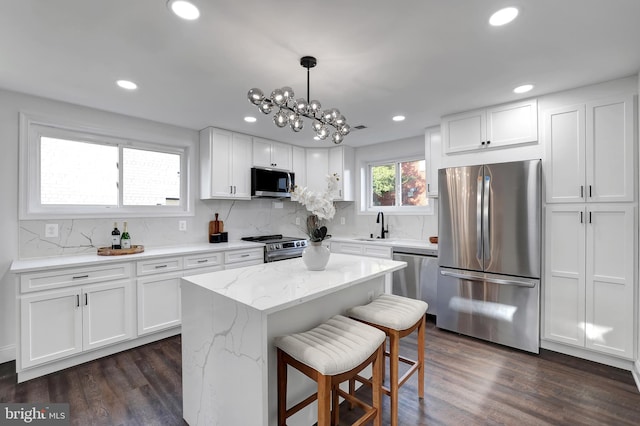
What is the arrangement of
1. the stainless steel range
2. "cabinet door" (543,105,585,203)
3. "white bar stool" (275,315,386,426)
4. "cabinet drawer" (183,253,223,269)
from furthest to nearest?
1. the stainless steel range
2. "cabinet drawer" (183,253,223,269)
3. "cabinet door" (543,105,585,203)
4. "white bar stool" (275,315,386,426)

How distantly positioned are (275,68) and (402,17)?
0.97 meters

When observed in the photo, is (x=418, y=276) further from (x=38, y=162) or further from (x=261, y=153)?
(x=38, y=162)

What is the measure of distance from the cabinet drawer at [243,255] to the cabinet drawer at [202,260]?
3.4 inches

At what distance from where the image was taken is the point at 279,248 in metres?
4.02

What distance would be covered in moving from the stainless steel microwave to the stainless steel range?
652 mm

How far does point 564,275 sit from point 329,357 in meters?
2.55

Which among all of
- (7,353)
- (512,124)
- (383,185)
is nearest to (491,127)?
(512,124)

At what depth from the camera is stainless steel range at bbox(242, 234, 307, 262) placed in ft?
12.8

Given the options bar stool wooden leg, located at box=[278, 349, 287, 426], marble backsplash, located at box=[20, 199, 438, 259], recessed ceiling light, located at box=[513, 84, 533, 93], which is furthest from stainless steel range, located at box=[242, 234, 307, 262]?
recessed ceiling light, located at box=[513, 84, 533, 93]

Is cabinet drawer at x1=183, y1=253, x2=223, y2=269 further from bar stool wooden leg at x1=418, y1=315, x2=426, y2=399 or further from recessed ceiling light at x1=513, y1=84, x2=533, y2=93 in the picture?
recessed ceiling light at x1=513, y1=84, x2=533, y2=93

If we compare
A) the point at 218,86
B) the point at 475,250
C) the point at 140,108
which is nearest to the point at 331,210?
the point at 218,86

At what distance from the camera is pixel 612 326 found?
8.02 feet

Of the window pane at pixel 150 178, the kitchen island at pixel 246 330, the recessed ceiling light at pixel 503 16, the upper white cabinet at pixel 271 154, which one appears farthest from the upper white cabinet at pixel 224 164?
the recessed ceiling light at pixel 503 16

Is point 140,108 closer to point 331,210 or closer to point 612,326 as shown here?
Answer: point 331,210
